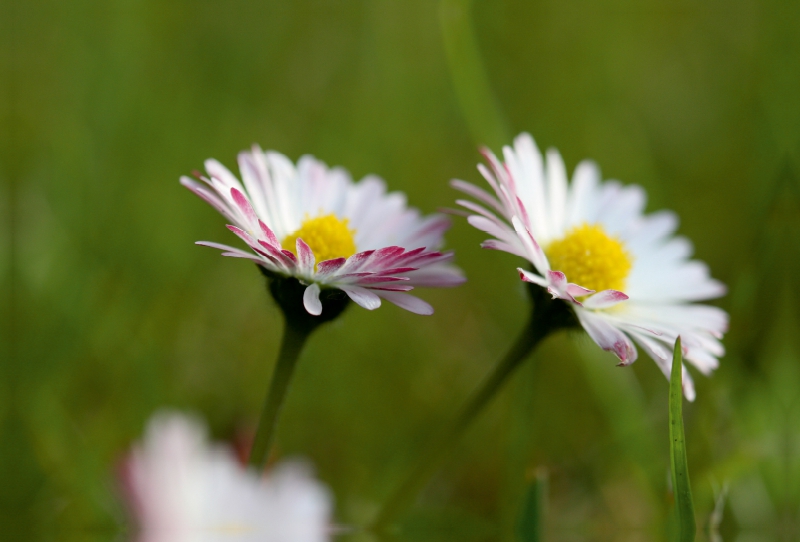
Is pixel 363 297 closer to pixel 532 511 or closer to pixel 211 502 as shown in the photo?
pixel 211 502

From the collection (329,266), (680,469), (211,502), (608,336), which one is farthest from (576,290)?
(211,502)

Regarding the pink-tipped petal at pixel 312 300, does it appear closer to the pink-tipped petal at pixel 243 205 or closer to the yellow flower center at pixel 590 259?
the pink-tipped petal at pixel 243 205

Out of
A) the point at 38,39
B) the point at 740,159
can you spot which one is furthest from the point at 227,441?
the point at 740,159

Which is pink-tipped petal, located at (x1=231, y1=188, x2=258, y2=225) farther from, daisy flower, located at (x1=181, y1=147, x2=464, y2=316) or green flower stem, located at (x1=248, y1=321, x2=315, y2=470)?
green flower stem, located at (x1=248, y1=321, x2=315, y2=470)

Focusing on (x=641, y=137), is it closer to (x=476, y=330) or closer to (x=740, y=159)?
(x=740, y=159)

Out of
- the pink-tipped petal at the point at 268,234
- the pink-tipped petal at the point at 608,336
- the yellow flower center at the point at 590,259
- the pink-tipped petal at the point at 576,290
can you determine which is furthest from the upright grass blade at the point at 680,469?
the pink-tipped petal at the point at 268,234

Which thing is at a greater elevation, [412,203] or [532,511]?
[412,203]
